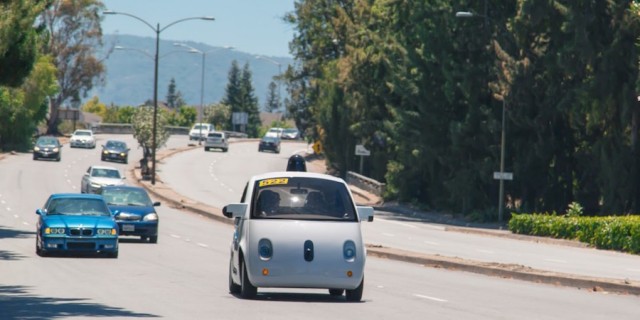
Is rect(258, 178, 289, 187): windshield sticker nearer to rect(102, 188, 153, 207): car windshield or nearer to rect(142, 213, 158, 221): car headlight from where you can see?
rect(142, 213, 158, 221): car headlight

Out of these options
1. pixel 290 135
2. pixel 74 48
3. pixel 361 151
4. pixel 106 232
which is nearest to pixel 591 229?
pixel 106 232

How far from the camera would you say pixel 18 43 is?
3600 centimetres

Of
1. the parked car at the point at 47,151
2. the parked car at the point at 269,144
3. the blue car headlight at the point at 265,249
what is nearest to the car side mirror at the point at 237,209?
the blue car headlight at the point at 265,249

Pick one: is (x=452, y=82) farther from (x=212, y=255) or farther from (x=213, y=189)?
(x=212, y=255)

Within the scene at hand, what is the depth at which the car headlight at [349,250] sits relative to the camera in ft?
61.0

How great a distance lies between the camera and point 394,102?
73438 mm

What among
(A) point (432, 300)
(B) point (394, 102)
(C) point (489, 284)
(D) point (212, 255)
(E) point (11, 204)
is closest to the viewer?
(A) point (432, 300)

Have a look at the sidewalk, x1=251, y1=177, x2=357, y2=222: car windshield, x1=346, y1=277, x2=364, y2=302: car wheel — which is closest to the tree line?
the sidewalk

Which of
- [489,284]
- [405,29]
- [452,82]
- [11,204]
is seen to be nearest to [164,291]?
[489,284]

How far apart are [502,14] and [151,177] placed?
26067 millimetres

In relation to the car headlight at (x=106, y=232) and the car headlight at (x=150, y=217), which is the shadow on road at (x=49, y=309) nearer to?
the car headlight at (x=106, y=232)

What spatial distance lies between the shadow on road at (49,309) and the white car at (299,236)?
2.39m

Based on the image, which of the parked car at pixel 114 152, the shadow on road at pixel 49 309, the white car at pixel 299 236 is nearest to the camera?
the shadow on road at pixel 49 309

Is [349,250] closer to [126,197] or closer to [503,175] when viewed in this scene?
[126,197]
